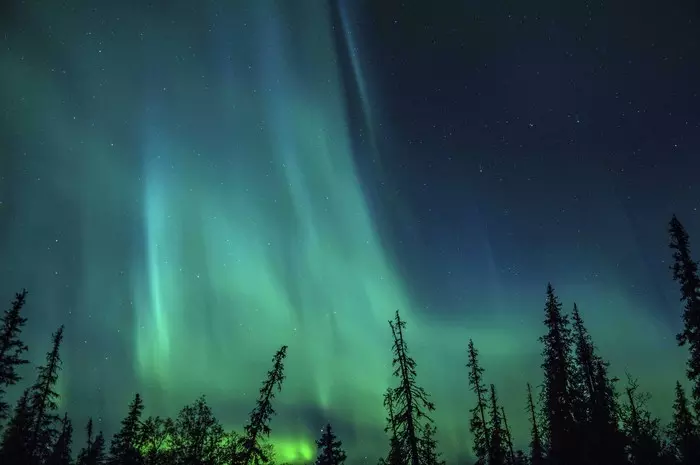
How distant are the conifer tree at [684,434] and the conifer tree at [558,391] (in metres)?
6.88

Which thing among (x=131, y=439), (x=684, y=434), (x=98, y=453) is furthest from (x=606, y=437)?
(x=98, y=453)

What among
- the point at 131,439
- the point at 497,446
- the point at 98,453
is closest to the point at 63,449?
the point at 98,453

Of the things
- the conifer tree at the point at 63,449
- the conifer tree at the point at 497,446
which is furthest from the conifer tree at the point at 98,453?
the conifer tree at the point at 497,446

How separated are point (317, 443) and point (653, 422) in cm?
4233

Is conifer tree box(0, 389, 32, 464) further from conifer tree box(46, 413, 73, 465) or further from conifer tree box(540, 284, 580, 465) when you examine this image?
conifer tree box(540, 284, 580, 465)

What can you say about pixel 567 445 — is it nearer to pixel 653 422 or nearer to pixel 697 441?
pixel 697 441

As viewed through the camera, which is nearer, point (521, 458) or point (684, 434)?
point (684, 434)

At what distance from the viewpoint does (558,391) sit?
35031 millimetres

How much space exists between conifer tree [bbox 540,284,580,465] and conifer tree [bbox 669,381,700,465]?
6884 millimetres

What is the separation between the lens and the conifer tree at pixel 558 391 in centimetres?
3297

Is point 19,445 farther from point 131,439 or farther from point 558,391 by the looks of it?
point 558,391

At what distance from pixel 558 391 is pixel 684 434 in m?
15.9

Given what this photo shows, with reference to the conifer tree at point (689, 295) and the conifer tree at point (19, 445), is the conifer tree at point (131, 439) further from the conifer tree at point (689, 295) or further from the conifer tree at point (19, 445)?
the conifer tree at point (689, 295)

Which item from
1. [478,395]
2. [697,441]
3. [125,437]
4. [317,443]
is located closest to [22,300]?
[125,437]
